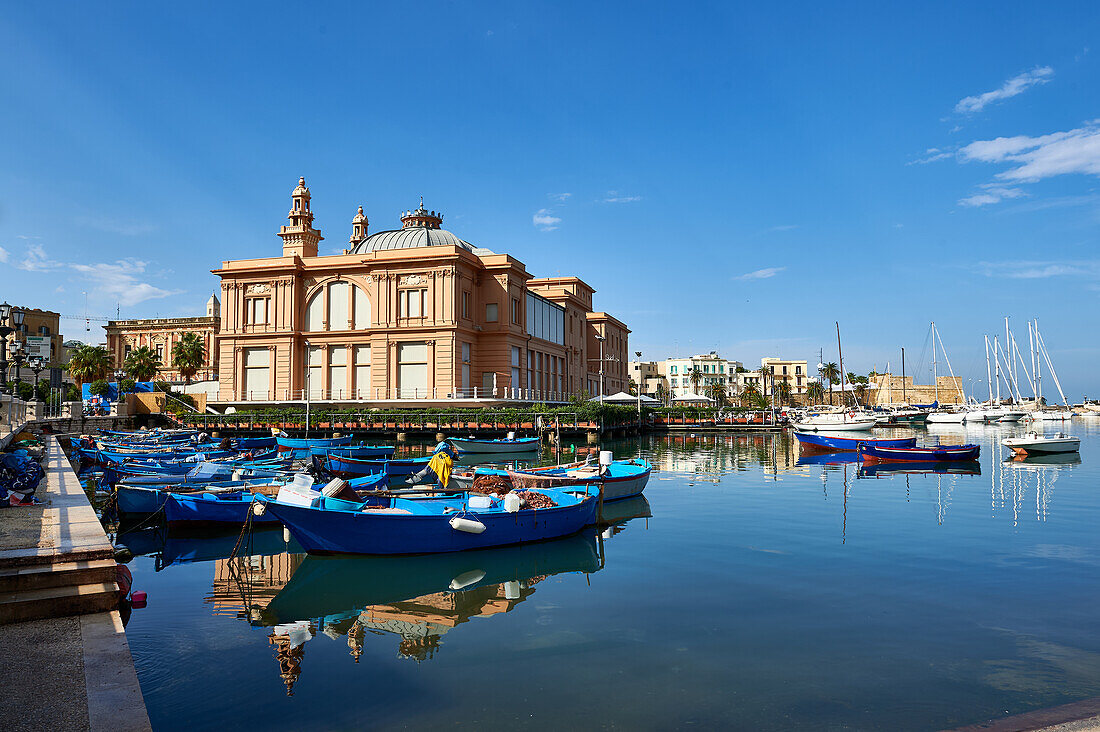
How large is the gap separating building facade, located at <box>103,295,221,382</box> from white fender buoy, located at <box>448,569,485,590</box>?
3896 inches

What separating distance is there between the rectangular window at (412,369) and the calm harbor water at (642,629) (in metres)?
43.3

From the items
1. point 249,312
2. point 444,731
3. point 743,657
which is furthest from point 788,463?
point 249,312

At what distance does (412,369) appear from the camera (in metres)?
63.2

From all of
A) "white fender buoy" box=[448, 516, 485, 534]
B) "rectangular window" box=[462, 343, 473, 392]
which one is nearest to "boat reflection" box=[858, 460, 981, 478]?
"white fender buoy" box=[448, 516, 485, 534]

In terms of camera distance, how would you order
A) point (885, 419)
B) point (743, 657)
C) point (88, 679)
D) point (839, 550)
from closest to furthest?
point (88, 679) < point (743, 657) < point (839, 550) < point (885, 419)

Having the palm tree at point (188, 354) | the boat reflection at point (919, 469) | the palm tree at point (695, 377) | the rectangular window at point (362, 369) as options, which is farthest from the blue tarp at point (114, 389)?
the palm tree at point (695, 377)

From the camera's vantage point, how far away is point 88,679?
7066 mm

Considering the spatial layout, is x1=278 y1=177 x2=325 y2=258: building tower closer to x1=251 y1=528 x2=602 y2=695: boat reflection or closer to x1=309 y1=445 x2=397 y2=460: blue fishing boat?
x1=309 y1=445 x2=397 y2=460: blue fishing boat

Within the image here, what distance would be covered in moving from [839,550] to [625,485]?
783cm

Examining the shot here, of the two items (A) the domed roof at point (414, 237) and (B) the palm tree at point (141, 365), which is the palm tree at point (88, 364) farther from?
(A) the domed roof at point (414, 237)

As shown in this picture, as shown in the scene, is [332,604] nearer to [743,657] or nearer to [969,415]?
[743,657]

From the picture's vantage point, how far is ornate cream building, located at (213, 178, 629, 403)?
6234cm

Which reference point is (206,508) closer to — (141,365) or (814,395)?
(141,365)

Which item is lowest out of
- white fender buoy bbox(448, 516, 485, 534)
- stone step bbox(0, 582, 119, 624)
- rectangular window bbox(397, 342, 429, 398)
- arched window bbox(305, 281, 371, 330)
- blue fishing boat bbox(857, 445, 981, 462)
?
blue fishing boat bbox(857, 445, 981, 462)
